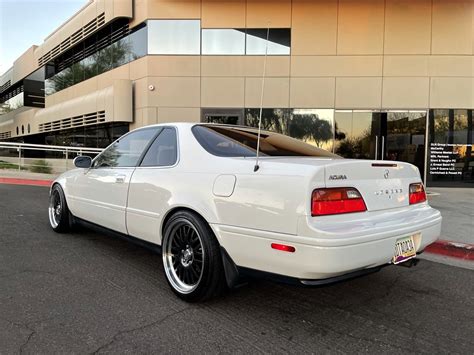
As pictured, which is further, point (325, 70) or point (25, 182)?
point (325, 70)

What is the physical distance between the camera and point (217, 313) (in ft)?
10.6

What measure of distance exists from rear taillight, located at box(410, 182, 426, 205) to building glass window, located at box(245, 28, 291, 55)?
11.1 m

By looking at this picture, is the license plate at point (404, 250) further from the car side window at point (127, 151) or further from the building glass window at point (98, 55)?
the building glass window at point (98, 55)

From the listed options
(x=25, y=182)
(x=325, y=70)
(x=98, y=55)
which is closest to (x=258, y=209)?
(x=25, y=182)

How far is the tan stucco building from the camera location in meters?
13.4

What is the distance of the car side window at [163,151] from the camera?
3.87 m

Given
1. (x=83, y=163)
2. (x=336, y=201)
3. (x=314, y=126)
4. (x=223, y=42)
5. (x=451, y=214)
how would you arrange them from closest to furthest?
(x=336, y=201) < (x=83, y=163) < (x=451, y=214) < (x=314, y=126) < (x=223, y=42)

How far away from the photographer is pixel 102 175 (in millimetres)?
4684

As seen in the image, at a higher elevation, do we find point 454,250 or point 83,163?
point 83,163

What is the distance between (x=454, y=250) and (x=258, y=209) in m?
3.54

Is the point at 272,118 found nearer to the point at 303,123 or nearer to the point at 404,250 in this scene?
the point at 303,123

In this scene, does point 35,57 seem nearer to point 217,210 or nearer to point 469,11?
point 469,11

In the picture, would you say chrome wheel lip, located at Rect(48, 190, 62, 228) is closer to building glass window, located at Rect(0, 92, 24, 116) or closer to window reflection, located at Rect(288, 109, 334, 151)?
window reflection, located at Rect(288, 109, 334, 151)

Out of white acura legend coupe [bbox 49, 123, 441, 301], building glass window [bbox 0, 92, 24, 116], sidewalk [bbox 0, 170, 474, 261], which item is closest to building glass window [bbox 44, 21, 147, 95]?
sidewalk [bbox 0, 170, 474, 261]
